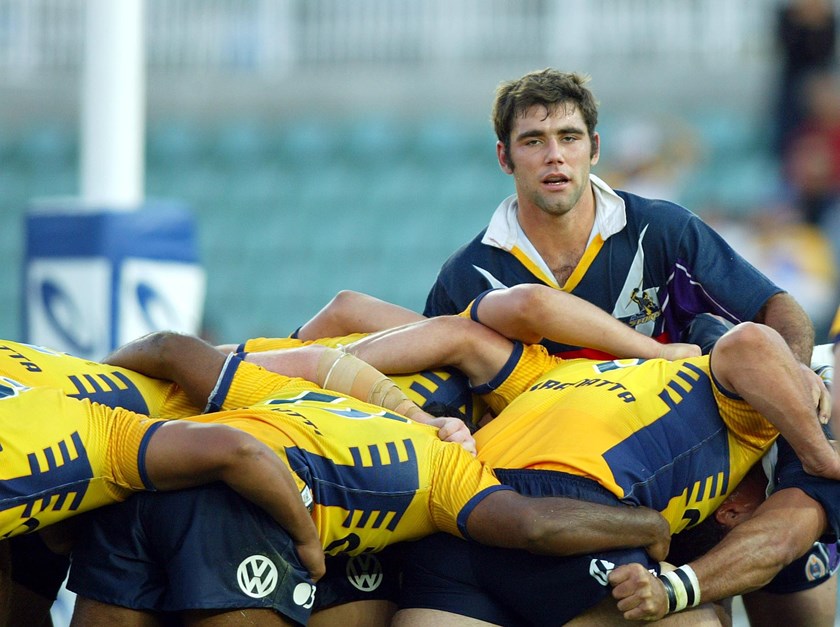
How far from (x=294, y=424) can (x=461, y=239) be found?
260 inches

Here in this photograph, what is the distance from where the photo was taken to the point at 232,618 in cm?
301

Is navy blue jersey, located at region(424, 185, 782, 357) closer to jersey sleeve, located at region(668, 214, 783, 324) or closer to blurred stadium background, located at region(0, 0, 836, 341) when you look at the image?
jersey sleeve, located at region(668, 214, 783, 324)

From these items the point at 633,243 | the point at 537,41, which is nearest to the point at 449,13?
the point at 537,41

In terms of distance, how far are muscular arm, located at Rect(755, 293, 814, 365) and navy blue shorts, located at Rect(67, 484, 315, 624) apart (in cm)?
154

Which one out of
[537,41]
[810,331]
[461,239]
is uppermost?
[537,41]

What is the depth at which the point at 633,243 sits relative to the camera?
4.02m

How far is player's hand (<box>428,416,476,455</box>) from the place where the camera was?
335 cm

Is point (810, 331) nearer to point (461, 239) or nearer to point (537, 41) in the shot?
point (461, 239)

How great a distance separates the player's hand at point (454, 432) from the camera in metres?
3.35

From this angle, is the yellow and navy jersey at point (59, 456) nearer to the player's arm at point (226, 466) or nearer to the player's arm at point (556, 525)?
the player's arm at point (226, 466)

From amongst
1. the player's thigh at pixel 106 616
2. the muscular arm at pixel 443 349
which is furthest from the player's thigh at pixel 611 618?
the player's thigh at pixel 106 616

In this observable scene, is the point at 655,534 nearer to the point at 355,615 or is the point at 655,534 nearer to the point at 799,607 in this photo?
the point at 355,615

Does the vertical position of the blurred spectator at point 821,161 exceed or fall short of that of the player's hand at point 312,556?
it exceeds it

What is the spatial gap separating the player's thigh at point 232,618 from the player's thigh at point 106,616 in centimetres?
12
